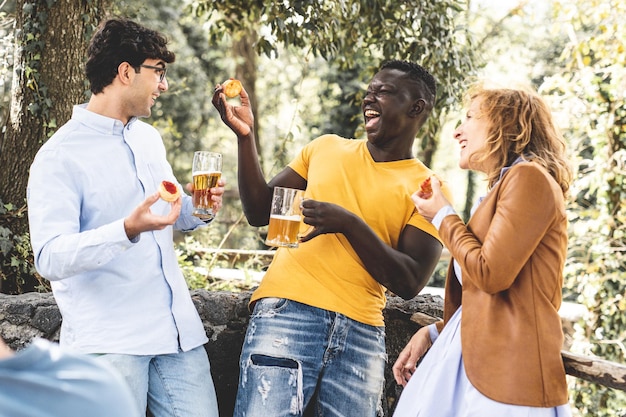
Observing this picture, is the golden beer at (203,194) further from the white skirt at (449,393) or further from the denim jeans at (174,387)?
the white skirt at (449,393)

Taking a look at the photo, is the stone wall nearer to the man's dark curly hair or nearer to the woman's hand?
the woman's hand

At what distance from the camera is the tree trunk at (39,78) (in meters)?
4.23

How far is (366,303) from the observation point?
2.89 metres

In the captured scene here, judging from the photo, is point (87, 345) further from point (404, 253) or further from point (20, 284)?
point (20, 284)

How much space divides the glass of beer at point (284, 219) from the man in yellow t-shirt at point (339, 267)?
0.06 metres

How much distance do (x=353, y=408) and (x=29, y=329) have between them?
1538 millimetres

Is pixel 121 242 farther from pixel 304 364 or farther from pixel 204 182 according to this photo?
pixel 304 364

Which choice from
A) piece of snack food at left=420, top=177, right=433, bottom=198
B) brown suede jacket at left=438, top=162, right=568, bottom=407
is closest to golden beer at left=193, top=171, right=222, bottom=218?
piece of snack food at left=420, top=177, right=433, bottom=198

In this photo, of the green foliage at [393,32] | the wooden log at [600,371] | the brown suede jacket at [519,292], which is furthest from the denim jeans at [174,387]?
the green foliage at [393,32]

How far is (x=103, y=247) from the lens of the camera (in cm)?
Result: 230

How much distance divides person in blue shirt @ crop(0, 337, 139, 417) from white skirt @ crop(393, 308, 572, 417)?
1.36 meters

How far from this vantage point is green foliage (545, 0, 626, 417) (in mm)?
7434

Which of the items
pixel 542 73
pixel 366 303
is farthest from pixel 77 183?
pixel 542 73

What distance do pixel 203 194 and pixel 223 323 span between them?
A: 1069mm
